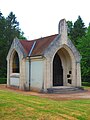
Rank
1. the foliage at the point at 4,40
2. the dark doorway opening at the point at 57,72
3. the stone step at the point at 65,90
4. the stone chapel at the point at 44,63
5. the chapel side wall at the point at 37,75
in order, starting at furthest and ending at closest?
the foliage at the point at 4,40 < the dark doorway opening at the point at 57,72 < the chapel side wall at the point at 37,75 < the stone chapel at the point at 44,63 < the stone step at the point at 65,90

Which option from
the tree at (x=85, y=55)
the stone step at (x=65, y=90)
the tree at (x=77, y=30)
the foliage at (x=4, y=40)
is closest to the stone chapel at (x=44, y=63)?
the stone step at (x=65, y=90)

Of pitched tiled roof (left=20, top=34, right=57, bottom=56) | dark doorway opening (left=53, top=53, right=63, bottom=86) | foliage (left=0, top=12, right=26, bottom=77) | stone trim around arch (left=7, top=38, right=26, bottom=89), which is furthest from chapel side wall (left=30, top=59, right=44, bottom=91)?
foliage (left=0, top=12, right=26, bottom=77)

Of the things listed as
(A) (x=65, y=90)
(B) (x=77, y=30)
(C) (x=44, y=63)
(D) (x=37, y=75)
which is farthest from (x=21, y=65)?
(B) (x=77, y=30)

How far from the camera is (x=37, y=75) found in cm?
2753

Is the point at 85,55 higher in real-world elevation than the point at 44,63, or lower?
higher

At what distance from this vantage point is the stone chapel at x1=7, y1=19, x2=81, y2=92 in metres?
26.6

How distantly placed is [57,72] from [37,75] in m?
4.02

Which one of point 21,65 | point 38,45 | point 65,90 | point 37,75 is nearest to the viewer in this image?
point 65,90

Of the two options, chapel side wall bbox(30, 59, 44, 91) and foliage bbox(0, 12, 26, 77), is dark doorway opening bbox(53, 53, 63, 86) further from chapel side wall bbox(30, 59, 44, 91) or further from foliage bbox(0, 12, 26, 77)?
foliage bbox(0, 12, 26, 77)

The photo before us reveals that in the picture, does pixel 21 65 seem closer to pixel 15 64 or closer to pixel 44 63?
pixel 15 64

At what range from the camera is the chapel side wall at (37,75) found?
26.8m

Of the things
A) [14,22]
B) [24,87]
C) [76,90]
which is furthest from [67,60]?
[14,22]

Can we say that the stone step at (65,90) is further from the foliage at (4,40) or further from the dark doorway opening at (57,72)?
the foliage at (4,40)

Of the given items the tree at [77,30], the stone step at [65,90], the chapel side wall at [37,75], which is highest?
the tree at [77,30]
